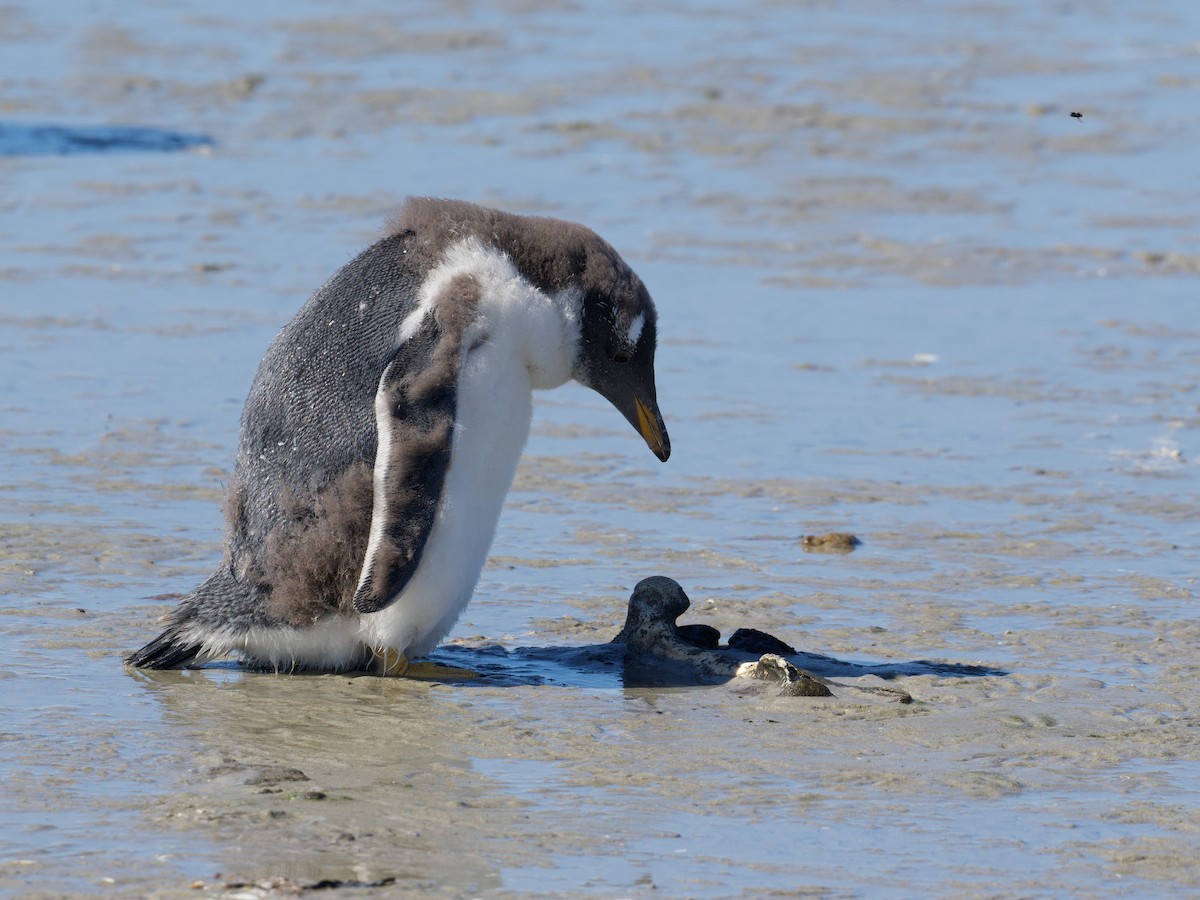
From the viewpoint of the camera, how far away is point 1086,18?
56.7 ft

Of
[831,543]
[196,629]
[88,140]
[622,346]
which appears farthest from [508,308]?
[88,140]

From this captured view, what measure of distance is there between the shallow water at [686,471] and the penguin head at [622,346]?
0.57m

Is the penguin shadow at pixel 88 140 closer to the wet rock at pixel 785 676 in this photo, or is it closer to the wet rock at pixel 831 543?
the wet rock at pixel 831 543

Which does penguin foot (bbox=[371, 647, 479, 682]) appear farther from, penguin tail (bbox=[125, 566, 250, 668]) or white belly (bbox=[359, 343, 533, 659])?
penguin tail (bbox=[125, 566, 250, 668])

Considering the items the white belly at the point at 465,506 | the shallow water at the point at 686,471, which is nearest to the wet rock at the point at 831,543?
the shallow water at the point at 686,471

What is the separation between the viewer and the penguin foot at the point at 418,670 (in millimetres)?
5020

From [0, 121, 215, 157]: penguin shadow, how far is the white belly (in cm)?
723

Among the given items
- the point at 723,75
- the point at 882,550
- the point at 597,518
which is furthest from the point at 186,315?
the point at 723,75

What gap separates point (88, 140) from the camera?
39.1 feet

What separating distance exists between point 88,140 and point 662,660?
772 centimetres

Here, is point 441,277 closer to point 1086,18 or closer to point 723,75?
point 723,75

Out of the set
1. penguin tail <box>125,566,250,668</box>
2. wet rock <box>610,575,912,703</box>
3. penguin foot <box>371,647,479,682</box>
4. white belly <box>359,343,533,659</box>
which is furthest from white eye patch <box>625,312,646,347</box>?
penguin tail <box>125,566,250,668</box>

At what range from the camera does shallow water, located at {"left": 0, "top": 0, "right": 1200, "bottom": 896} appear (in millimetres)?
3973

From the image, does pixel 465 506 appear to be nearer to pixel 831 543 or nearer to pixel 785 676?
pixel 785 676
